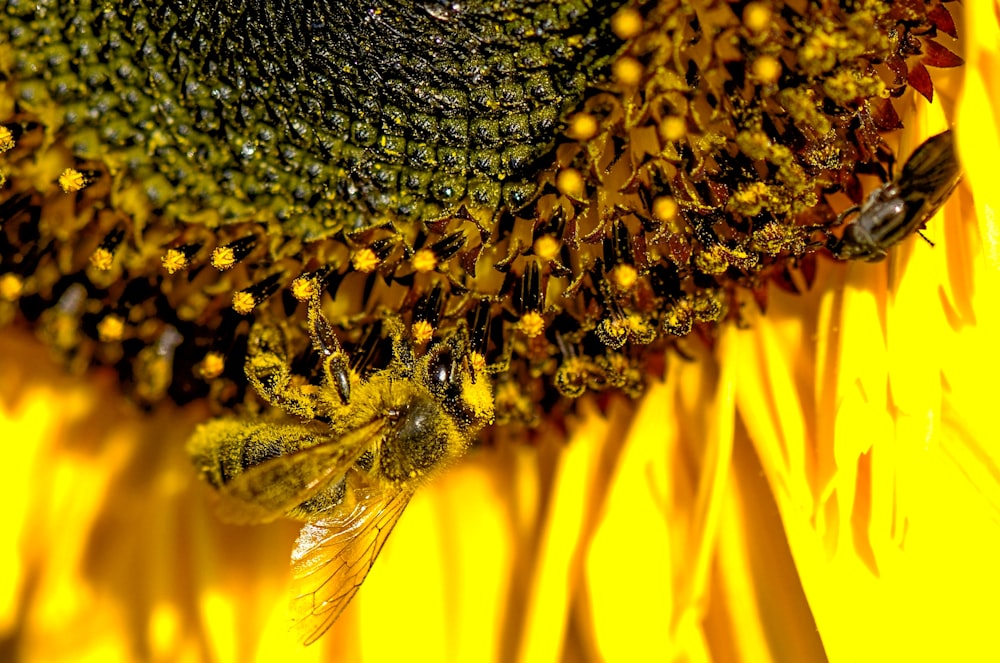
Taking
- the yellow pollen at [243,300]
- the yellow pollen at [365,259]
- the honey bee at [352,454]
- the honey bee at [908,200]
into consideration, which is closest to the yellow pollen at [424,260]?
the yellow pollen at [365,259]

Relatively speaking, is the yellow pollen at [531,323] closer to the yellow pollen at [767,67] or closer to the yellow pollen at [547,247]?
the yellow pollen at [547,247]

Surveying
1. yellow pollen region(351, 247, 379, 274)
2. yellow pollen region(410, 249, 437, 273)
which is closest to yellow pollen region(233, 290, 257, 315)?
yellow pollen region(351, 247, 379, 274)

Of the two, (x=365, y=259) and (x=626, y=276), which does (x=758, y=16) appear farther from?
(x=365, y=259)

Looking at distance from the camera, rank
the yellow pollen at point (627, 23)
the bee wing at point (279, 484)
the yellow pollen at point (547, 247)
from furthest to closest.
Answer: the yellow pollen at point (547, 247), the yellow pollen at point (627, 23), the bee wing at point (279, 484)

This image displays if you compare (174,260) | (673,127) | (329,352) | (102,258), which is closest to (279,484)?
(329,352)

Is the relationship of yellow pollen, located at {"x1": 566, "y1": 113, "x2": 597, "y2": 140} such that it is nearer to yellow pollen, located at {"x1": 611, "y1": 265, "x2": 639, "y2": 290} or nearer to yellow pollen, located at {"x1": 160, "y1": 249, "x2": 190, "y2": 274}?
yellow pollen, located at {"x1": 611, "y1": 265, "x2": 639, "y2": 290}

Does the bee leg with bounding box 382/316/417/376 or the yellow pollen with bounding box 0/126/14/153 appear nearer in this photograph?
the bee leg with bounding box 382/316/417/376

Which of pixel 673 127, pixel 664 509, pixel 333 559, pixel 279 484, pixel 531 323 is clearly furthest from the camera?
pixel 664 509
